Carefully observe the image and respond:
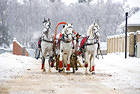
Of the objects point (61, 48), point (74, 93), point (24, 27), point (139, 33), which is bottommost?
point (74, 93)

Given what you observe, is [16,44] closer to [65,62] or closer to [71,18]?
[65,62]

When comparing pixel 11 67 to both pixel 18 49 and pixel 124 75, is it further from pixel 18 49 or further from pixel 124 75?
pixel 18 49

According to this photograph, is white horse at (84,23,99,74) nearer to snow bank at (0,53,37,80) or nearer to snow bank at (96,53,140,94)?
snow bank at (96,53,140,94)

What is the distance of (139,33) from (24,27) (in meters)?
42.3

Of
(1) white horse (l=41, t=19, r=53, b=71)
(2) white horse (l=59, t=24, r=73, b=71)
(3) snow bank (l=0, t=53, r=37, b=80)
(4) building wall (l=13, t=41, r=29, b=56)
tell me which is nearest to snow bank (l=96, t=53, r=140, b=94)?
(2) white horse (l=59, t=24, r=73, b=71)

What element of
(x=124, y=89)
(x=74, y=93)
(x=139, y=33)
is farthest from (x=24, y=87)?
(x=139, y=33)

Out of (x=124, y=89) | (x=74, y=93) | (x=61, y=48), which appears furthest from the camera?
(x=61, y=48)

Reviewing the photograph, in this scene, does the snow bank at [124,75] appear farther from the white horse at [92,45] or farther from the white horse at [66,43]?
the white horse at [66,43]

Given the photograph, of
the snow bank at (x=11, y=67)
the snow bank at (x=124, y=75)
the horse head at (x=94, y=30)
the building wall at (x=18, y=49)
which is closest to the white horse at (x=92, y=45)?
the horse head at (x=94, y=30)

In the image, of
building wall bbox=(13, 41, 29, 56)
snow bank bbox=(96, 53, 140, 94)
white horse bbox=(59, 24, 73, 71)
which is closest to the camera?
snow bank bbox=(96, 53, 140, 94)

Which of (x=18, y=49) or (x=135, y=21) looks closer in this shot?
(x=135, y=21)

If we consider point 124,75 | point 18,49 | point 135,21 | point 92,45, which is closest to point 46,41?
point 92,45

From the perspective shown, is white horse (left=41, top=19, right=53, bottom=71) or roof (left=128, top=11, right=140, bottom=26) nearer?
white horse (left=41, top=19, right=53, bottom=71)

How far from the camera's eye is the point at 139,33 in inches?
1098
